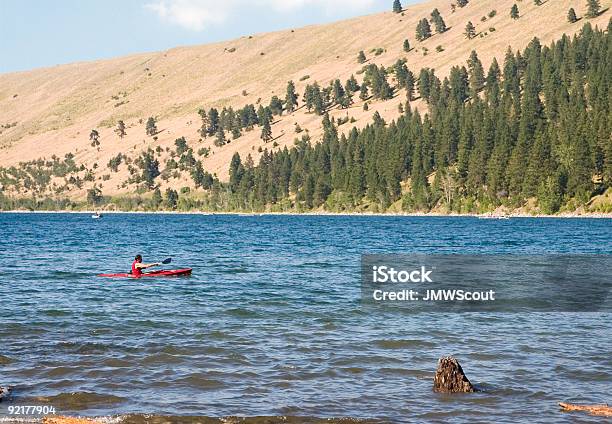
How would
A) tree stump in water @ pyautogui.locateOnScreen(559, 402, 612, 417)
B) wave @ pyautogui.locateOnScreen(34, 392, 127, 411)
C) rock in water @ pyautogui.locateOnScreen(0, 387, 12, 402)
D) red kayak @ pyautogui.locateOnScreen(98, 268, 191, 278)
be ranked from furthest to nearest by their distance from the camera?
red kayak @ pyautogui.locateOnScreen(98, 268, 191, 278)
rock in water @ pyautogui.locateOnScreen(0, 387, 12, 402)
wave @ pyautogui.locateOnScreen(34, 392, 127, 411)
tree stump in water @ pyautogui.locateOnScreen(559, 402, 612, 417)

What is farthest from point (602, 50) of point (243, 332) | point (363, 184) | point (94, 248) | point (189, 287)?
point (243, 332)

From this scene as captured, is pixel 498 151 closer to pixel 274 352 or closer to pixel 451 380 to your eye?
pixel 274 352

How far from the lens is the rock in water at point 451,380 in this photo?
60.2 ft

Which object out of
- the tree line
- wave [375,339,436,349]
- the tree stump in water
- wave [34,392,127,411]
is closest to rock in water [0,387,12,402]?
wave [34,392,127,411]

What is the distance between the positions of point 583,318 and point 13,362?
19.8 metres

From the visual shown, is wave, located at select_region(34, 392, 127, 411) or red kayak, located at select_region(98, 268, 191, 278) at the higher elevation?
red kayak, located at select_region(98, 268, 191, 278)

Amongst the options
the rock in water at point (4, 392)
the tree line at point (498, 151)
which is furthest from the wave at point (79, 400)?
the tree line at point (498, 151)

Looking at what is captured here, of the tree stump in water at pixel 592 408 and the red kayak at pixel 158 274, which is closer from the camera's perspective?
the tree stump in water at pixel 592 408

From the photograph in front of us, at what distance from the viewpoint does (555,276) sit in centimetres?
4547

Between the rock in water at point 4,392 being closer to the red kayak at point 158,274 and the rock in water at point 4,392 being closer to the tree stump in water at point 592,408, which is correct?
the tree stump in water at point 592,408

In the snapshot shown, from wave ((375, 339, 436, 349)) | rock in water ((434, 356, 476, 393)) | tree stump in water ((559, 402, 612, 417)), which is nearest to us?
tree stump in water ((559, 402, 612, 417))

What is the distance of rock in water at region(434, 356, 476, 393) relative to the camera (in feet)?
60.2

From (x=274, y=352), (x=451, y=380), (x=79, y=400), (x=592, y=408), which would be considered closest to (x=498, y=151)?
(x=274, y=352)

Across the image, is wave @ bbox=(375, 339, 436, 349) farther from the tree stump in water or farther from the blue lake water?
the tree stump in water
